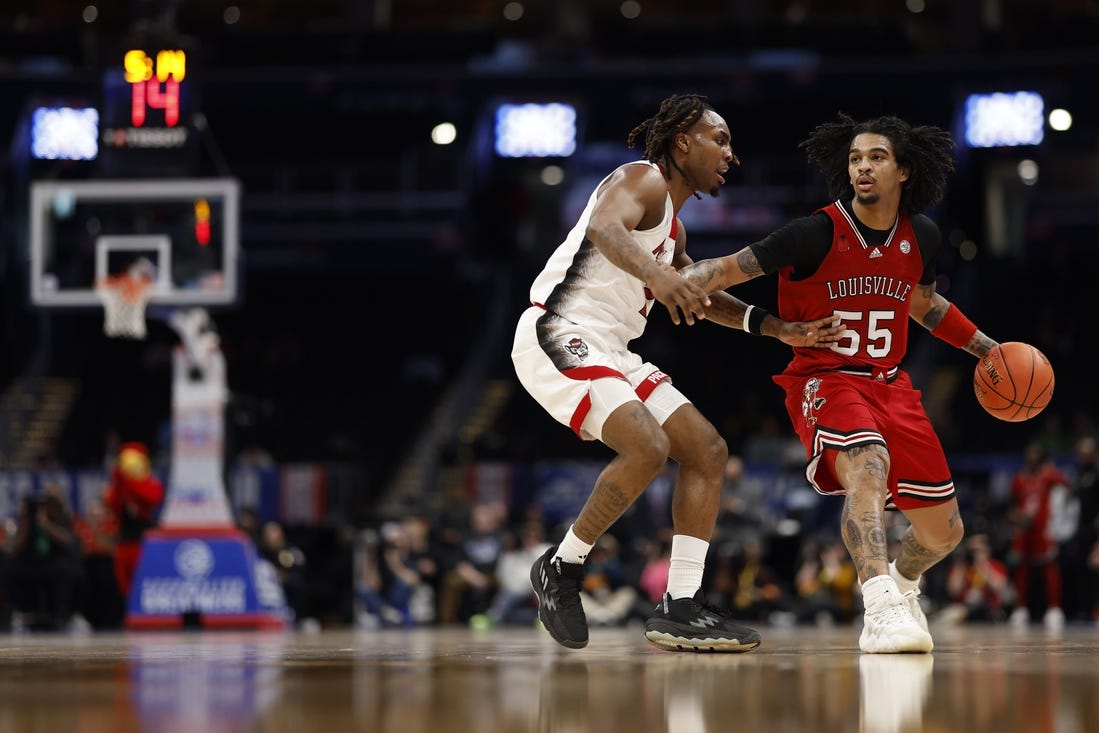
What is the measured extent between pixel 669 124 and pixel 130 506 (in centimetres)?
1076

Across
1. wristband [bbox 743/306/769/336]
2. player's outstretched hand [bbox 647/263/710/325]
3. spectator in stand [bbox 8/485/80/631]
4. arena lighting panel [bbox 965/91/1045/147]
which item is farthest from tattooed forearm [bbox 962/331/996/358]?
arena lighting panel [bbox 965/91/1045/147]

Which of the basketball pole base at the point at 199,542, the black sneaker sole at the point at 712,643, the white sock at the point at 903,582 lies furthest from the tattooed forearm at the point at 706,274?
the basketball pole base at the point at 199,542

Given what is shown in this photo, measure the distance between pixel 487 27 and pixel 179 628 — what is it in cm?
1713

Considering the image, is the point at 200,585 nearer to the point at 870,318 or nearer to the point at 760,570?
the point at 760,570

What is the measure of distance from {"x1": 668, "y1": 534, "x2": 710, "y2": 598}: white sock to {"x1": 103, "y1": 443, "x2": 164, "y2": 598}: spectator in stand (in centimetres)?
1040

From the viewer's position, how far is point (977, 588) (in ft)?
50.9

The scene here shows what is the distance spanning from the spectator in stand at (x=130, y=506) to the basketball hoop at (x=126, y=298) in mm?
1595

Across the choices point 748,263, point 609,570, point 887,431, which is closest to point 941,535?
point 887,431

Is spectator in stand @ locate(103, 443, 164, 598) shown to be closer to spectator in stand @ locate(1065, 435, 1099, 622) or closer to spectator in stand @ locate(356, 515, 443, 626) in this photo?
spectator in stand @ locate(356, 515, 443, 626)

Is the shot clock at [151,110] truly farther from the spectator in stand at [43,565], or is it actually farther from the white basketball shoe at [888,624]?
the white basketball shoe at [888,624]

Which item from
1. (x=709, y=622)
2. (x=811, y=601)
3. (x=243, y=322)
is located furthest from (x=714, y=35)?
(x=709, y=622)

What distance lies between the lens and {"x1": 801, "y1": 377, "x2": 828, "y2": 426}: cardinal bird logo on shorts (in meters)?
6.25

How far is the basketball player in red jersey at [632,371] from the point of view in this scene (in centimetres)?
580

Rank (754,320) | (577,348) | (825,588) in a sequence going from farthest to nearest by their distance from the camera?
(825,588), (754,320), (577,348)
